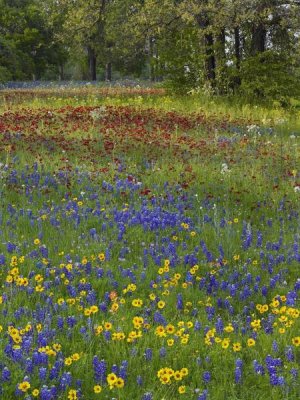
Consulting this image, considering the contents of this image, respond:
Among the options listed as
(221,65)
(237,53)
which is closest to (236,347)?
(221,65)

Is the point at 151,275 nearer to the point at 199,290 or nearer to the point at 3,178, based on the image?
the point at 199,290

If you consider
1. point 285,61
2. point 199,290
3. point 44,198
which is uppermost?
point 285,61

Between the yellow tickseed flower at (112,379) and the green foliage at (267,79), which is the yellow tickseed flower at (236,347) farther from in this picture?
the green foliage at (267,79)

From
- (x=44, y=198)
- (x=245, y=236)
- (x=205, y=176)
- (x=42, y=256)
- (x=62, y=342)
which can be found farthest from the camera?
(x=205, y=176)

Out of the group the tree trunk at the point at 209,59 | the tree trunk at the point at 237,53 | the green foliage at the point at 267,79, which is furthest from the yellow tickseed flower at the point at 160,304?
the tree trunk at the point at 209,59

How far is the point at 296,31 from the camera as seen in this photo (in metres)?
19.2

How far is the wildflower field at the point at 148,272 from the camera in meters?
3.32

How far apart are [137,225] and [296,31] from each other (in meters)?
15.7

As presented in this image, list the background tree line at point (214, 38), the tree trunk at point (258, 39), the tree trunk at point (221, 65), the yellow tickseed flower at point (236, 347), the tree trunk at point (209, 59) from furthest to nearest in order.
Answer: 1. the tree trunk at point (258, 39)
2. the tree trunk at point (209, 59)
3. the tree trunk at point (221, 65)
4. the background tree line at point (214, 38)
5. the yellow tickseed flower at point (236, 347)

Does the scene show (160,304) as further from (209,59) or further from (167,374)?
(209,59)

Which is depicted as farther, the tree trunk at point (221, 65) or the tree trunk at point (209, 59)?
the tree trunk at point (209, 59)

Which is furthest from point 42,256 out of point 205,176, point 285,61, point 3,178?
point 285,61

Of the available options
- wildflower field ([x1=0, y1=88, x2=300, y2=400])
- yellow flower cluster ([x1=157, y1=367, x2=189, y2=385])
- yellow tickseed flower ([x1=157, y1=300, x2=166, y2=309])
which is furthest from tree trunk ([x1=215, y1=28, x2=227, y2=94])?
yellow flower cluster ([x1=157, y1=367, x2=189, y2=385])

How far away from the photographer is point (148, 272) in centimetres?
494
